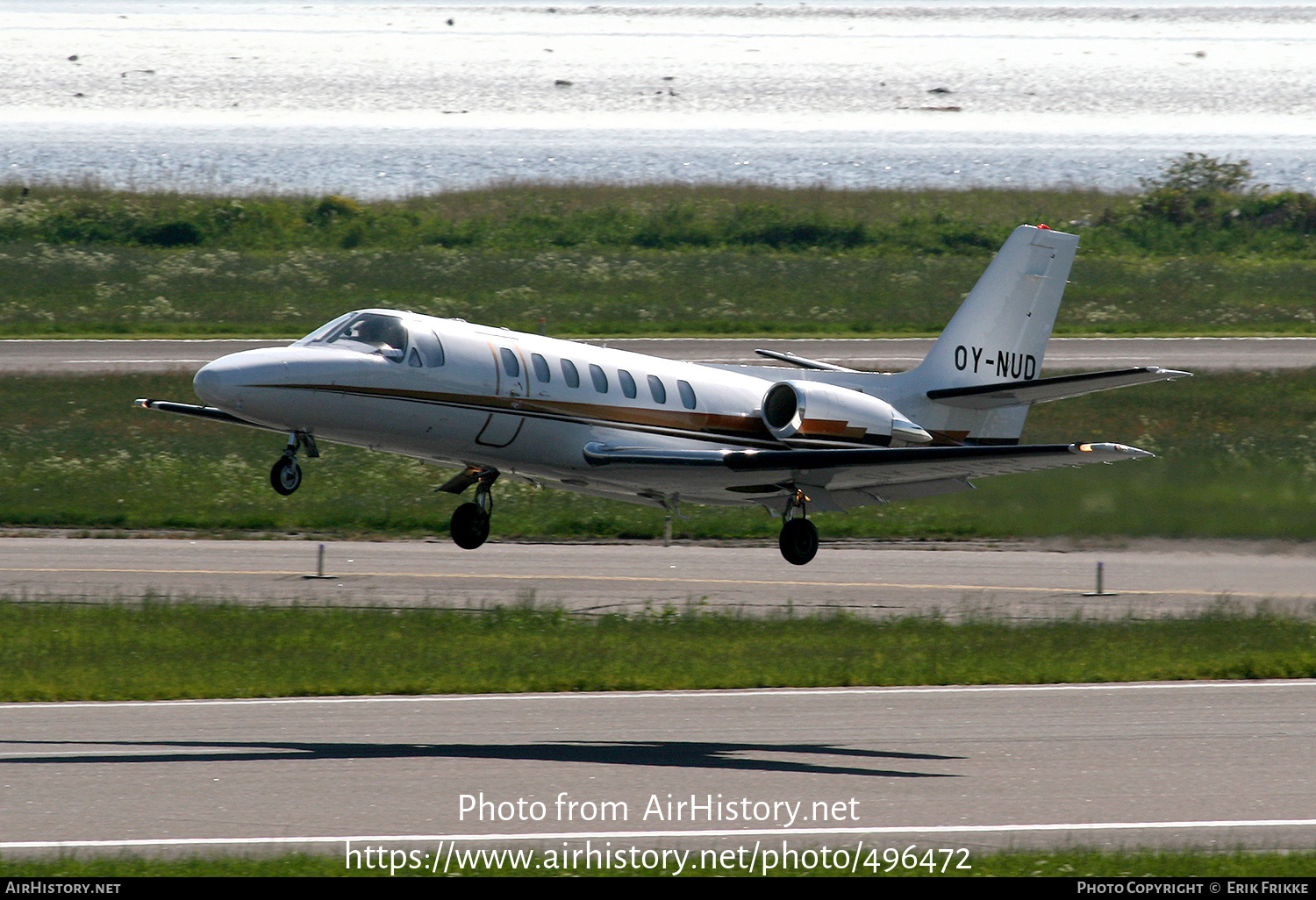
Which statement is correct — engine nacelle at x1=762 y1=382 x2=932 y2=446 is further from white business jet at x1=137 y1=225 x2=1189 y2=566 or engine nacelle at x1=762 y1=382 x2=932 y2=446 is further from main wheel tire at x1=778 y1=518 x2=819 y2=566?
main wheel tire at x1=778 y1=518 x2=819 y2=566

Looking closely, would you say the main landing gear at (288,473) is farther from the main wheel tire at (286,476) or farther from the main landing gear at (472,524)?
the main landing gear at (472,524)

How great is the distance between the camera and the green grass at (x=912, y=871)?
10922 mm

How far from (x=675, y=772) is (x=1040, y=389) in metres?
9.80

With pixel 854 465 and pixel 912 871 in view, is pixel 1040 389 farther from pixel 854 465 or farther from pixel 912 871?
pixel 912 871

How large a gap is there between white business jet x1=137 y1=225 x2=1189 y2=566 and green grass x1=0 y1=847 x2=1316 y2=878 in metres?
5.68

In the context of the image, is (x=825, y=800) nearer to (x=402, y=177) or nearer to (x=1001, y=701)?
(x=1001, y=701)

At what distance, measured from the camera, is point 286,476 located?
18.0 metres

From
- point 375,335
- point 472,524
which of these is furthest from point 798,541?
point 375,335

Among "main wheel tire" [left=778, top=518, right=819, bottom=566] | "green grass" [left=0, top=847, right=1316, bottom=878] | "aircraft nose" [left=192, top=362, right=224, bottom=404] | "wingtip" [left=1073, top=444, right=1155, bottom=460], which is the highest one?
"aircraft nose" [left=192, top=362, right=224, bottom=404]

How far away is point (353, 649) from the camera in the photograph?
69.7 feet

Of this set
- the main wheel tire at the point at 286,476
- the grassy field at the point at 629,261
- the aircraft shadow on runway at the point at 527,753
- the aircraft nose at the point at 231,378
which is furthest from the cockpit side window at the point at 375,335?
the grassy field at the point at 629,261

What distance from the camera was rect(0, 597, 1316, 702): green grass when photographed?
64.2 ft

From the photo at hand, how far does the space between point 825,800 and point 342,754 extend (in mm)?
4970

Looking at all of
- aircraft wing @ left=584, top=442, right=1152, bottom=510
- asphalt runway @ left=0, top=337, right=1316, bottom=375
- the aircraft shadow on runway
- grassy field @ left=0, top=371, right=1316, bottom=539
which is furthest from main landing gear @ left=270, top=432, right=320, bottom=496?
asphalt runway @ left=0, top=337, right=1316, bottom=375
